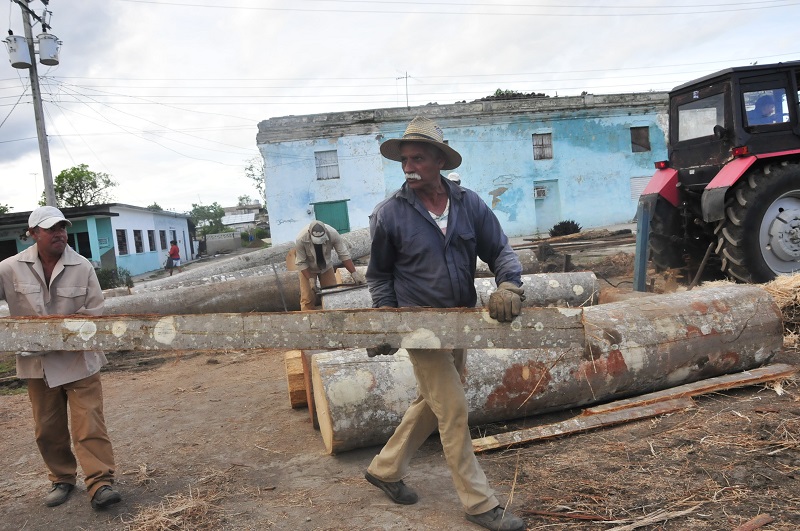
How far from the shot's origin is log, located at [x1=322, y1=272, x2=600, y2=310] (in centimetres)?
667

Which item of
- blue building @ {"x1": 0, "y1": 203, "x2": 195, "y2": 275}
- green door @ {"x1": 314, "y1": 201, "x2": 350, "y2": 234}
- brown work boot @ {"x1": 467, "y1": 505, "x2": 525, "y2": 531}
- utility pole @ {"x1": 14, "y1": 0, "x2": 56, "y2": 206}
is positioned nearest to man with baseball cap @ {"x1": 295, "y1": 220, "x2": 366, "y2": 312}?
brown work boot @ {"x1": 467, "y1": 505, "x2": 525, "y2": 531}

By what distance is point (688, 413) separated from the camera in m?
3.74

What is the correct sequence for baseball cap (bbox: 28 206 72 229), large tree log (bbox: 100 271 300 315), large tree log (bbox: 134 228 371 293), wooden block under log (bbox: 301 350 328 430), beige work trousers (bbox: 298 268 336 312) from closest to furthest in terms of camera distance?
baseball cap (bbox: 28 206 72 229)
wooden block under log (bbox: 301 350 328 430)
beige work trousers (bbox: 298 268 336 312)
large tree log (bbox: 100 271 300 315)
large tree log (bbox: 134 228 371 293)

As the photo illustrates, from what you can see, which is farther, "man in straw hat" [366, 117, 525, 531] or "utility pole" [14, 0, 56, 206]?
"utility pole" [14, 0, 56, 206]

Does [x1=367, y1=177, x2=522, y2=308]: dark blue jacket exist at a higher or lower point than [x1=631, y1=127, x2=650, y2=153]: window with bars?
lower

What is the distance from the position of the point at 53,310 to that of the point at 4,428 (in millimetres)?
2468

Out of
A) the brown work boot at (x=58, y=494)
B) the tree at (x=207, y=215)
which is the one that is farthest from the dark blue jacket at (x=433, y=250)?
the tree at (x=207, y=215)

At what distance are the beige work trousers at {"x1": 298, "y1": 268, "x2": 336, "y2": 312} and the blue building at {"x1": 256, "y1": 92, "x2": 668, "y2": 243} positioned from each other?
14.4m

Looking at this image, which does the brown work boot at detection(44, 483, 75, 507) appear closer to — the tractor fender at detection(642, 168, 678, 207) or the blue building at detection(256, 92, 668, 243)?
the tractor fender at detection(642, 168, 678, 207)

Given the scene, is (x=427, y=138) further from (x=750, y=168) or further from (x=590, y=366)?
(x=750, y=168)

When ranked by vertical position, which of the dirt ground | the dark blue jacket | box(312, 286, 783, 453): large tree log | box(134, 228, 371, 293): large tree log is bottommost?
the dirt ground

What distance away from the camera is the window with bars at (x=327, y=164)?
861 inches

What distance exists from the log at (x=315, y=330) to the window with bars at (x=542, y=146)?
21.2 meters

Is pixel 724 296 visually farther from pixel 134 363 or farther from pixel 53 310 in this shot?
A: pixel 134 363
